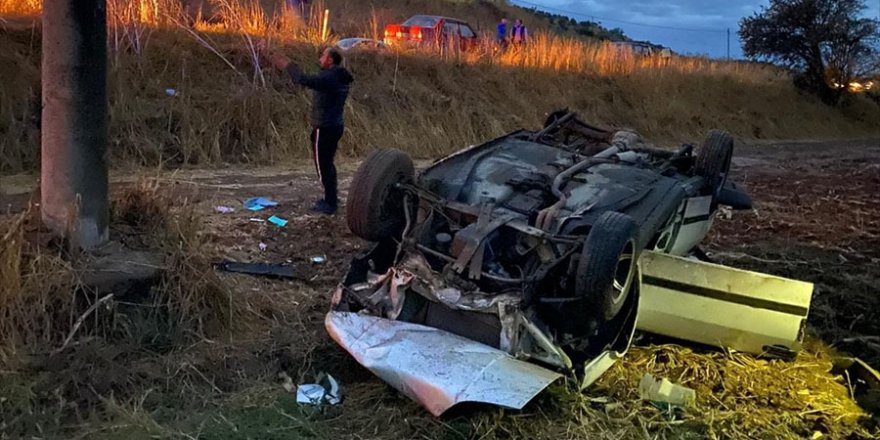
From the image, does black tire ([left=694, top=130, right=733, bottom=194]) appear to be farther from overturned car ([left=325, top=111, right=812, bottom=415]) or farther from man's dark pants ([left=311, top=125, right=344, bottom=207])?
man's dark pants ([left=311, top=125, right=344, bottom=207])

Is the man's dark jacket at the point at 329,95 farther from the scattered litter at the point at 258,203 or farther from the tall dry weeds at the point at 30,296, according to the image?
the tall dry weeds at the point at 30,296

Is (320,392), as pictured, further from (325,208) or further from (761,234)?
(761,234)

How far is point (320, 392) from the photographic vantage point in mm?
4102

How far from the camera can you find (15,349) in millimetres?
3893

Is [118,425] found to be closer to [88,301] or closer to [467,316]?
[88,301]

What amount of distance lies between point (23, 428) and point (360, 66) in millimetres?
10348

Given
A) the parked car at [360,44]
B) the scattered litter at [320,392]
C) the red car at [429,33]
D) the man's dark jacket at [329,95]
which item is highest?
Answer: the red car at [429,33]

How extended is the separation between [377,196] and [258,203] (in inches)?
131

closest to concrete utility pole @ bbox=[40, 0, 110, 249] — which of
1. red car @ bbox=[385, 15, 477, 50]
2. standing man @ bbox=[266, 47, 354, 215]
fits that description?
standing man @ bbox=[266, 47, 354, 215]

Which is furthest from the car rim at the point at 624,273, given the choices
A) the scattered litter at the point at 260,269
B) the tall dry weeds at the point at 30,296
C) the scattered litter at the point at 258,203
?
the scattered litter at the point at 258,203

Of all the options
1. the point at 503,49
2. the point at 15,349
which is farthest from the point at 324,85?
the point at 503,49

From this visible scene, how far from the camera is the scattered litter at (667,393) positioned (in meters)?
4.27

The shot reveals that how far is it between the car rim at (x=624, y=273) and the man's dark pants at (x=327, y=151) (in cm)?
382

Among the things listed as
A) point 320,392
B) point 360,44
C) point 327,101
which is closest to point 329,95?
point 327,101
